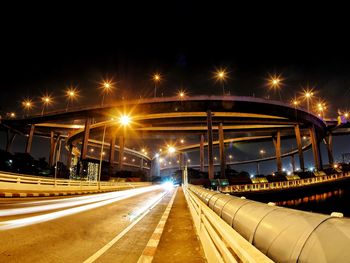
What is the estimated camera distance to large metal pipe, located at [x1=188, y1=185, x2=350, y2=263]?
1903 millimetres

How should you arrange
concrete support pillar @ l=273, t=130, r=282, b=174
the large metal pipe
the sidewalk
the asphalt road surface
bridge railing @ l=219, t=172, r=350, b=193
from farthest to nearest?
concrete support pillar @ l=273, t=130, r=282, b=174 → bridge railing @ l=219, t=172, r=350, b=193 → the sidewalk → the asphalt road surface → the large metal pipe

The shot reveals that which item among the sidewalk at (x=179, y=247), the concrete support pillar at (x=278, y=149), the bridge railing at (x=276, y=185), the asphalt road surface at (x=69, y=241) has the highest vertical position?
the concrete support pillar at (x=278, y=149)

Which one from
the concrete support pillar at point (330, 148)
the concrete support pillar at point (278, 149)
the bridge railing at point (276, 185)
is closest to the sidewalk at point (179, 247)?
the bridge railing at point (276, 185)

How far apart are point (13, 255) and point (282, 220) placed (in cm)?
513

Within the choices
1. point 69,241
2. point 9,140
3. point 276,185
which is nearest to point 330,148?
point 276,185

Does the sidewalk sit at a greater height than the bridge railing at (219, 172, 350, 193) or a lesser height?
lesser

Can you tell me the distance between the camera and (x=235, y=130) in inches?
2714

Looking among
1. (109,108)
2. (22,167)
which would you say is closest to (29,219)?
(109,108)

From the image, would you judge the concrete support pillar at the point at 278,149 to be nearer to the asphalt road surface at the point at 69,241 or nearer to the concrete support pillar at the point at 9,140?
the asphalt road surface at the point at 69,241

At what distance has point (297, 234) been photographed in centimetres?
234

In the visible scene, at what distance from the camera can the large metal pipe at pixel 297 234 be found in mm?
1903

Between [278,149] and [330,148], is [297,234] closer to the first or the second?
[278,149]

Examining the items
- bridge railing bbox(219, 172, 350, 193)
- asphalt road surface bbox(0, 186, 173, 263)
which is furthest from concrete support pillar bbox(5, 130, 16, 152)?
asphalt road surface bbox(0, 186, 173, 263)

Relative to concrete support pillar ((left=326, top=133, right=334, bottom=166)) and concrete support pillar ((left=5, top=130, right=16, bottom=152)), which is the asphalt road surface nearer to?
concrete support pillar ((left=5, top=130, right=16, bottom=152))
